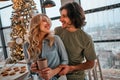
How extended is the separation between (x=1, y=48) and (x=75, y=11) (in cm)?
590

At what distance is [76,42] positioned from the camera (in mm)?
1477

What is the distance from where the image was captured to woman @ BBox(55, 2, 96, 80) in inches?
57.5

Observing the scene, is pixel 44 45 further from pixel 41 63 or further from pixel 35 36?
pixel 41 63

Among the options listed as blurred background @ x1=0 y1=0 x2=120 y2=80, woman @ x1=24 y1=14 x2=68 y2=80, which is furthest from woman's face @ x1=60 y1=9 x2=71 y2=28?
blurred background @ x1=0 y1=0 x2=120 y2=80

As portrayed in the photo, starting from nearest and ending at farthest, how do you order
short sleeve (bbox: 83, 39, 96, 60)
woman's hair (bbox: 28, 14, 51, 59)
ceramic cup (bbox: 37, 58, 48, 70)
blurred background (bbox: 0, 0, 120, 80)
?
ceramic cup (bbox: 37, 58, 48, 70)
woman's hair (bbox: 28, 14, 51, 59)
short sleeve (bbox: 83, 39, 96, 60)
blurred background (bbox: 0, 0, 120, 80)

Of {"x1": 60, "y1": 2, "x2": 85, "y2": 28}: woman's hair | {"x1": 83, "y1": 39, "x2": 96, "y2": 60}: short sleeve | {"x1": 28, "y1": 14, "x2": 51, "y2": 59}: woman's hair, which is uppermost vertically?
{"x1": 60, "y1": 2, "x2": 85, "y2": 28}: woman's hair

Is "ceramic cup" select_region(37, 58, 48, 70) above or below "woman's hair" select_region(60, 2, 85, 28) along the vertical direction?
below

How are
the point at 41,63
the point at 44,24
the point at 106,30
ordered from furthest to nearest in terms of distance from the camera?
the point at 106,30, the point at 44,24, the point at 41,63

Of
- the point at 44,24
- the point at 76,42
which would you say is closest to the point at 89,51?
the point at 76,42

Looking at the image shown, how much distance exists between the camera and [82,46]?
1.46m

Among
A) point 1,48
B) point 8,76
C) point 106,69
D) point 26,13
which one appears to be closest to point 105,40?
point 106,69

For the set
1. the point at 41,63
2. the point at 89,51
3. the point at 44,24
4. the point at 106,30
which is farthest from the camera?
the point at 106,30

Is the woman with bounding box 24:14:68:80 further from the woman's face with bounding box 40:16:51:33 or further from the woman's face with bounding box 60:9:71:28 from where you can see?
the woman's face with bounding box 60:9:71:28

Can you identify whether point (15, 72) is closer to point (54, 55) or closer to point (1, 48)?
point (54, 55)
